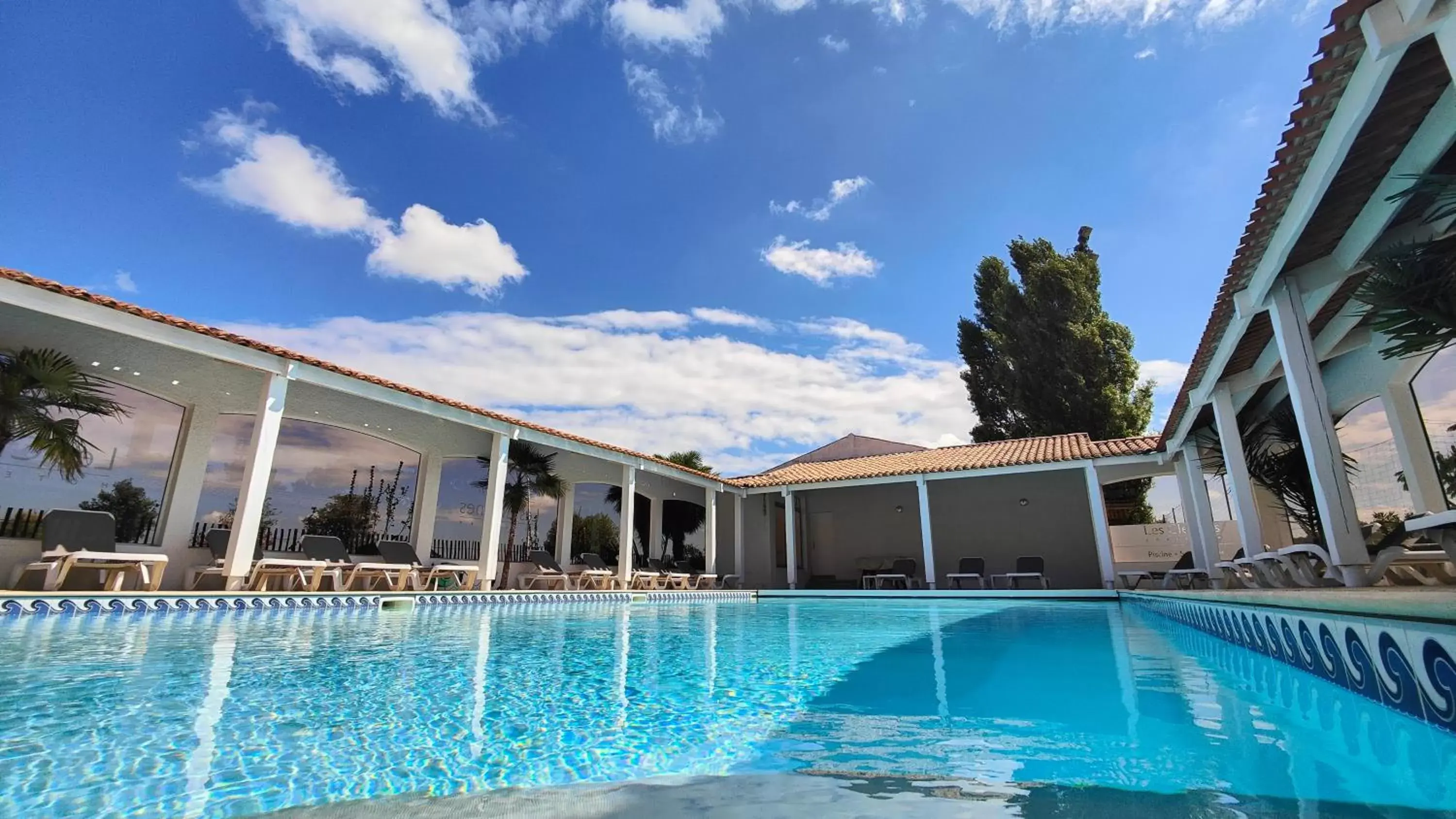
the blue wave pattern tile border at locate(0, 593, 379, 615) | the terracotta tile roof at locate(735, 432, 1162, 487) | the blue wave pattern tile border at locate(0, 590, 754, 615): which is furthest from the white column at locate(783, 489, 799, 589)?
the blue wave pattern tile border at locate(0, 593, 379, 615)

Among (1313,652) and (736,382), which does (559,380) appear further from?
(1313,652)

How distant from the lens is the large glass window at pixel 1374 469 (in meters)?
7.07

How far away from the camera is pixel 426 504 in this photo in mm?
13391

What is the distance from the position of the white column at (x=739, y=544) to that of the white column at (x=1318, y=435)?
43.1 feet

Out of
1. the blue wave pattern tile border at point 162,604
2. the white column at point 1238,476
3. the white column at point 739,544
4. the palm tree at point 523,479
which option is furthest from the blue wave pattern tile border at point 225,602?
the white column at point 1238,476

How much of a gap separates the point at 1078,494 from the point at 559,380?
15.0 meters

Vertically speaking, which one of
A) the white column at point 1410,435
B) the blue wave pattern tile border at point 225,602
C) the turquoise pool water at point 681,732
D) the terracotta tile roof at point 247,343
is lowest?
the turquoise pool water at point 681,732

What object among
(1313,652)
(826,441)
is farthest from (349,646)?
(826,441)

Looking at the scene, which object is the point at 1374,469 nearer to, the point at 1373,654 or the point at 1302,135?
the point at 1302,135

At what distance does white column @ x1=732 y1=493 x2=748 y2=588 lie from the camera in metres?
16.8

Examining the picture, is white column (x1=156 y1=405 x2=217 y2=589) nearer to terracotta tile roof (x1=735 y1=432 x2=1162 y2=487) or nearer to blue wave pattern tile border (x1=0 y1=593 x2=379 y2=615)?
blue wave pattern tile border (x1=0 y1=593 x2=379 y2=615)

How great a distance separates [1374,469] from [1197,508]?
97.5 inches

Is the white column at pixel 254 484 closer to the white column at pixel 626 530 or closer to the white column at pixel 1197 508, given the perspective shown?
the white column at pixel 626 530

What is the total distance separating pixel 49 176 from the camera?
31.3ft
